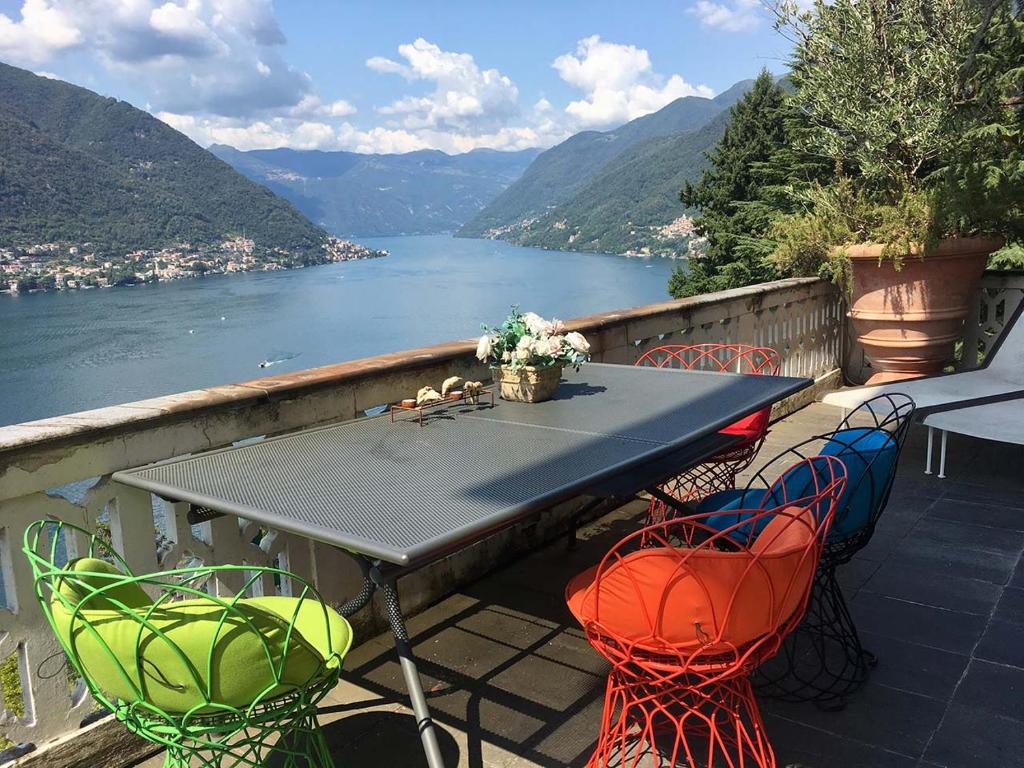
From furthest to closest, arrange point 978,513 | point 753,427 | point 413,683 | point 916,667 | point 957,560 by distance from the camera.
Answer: point 978,513
point 753,427
point 957,560
point 916,667
point 413,683

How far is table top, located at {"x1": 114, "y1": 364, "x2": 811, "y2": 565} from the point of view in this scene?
1798 millimetres

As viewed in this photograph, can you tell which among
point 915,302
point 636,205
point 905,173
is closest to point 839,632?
point 915,302

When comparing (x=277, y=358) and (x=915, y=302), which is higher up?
(x=915, y=302)

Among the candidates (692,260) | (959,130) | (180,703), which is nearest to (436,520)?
(180,703)

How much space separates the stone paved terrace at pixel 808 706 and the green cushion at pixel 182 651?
2.51 ft

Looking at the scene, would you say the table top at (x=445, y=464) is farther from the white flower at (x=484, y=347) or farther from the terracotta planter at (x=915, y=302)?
the terracotta planter at (x=915, y=302)

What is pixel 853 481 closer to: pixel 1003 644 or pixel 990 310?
pixel 1003 644

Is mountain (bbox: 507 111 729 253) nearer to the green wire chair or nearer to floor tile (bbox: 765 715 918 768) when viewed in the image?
floor tile (bbox: 765 715 918 768)

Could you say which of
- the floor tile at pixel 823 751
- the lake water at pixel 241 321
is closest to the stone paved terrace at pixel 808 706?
the floor tile at pixel 823 751

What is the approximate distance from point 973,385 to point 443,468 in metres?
4.59

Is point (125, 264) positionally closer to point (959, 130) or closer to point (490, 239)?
point (959, 130)

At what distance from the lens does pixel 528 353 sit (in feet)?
9.97

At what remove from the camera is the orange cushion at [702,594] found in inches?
72.7

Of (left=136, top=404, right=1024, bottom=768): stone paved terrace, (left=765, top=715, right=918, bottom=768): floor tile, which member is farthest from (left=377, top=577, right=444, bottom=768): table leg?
(left=765, top=715, right=918, bottom=768): floor tile
